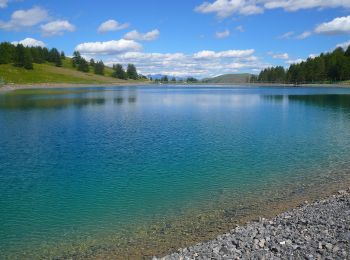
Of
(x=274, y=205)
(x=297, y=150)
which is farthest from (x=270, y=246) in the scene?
(x=297, y=150)

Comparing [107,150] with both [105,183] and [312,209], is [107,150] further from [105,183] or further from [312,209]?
[312,209]

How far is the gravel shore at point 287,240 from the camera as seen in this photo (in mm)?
13098

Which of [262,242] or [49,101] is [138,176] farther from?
[49,101]

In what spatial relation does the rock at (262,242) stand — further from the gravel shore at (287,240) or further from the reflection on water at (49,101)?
the reflection on water at (49,101)

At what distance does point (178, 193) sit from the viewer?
77.3 feet

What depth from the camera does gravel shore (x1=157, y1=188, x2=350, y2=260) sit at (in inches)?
516

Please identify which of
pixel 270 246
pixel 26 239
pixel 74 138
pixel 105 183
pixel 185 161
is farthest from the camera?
pixel 74 138

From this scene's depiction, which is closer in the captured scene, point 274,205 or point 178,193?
point 274,205

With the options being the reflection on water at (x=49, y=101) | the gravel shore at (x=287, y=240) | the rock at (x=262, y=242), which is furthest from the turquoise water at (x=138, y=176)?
the reflection on water at (x=49, y=101)

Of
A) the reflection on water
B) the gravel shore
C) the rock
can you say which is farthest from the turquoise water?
the reflection on water

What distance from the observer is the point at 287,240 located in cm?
1418

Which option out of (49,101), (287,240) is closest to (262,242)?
(287,240)

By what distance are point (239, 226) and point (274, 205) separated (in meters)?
4.60

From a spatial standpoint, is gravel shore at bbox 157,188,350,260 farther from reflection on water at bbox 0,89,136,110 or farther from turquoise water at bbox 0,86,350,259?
reflection on water at bbox 0,89,136,110
